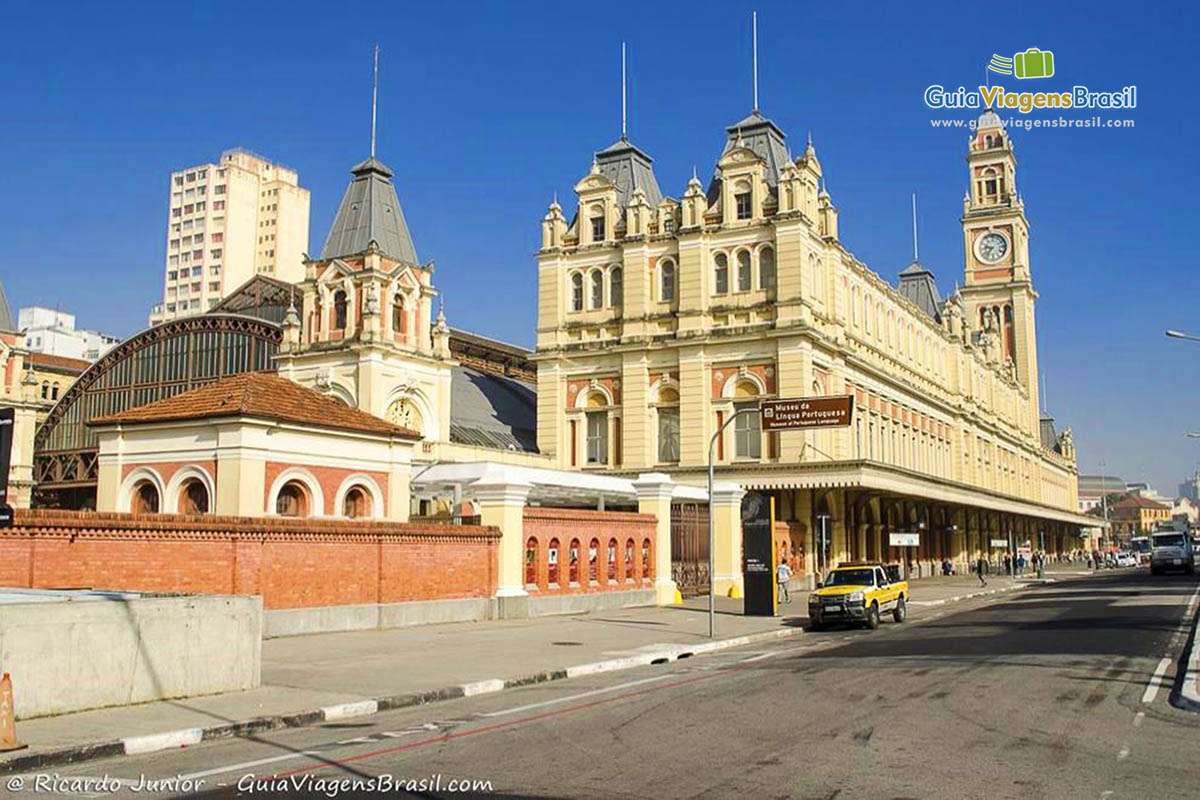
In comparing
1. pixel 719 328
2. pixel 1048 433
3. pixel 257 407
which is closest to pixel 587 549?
pixel 257 407

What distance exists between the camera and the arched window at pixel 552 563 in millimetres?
33500

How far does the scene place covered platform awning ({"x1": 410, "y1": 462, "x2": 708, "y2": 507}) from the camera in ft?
120

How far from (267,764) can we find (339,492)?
22171mm

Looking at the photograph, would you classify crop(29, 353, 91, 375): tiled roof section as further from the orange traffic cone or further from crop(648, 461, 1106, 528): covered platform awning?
the orange traffic cone

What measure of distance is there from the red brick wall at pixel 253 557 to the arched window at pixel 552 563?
2813 millimetres

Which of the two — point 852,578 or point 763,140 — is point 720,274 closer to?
point 763,140

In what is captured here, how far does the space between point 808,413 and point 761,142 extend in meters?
23.0

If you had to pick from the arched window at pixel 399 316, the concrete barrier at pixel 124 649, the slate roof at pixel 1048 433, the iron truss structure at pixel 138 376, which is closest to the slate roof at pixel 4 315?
the iron truss structure at pixel 138 376

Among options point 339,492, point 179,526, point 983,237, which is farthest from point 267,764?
point 983,237

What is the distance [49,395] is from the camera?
8262 centimetres

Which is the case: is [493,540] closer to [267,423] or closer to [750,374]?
[267,423]

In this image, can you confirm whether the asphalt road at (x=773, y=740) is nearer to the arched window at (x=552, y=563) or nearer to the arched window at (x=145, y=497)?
the arched window at (x=552, y=563)


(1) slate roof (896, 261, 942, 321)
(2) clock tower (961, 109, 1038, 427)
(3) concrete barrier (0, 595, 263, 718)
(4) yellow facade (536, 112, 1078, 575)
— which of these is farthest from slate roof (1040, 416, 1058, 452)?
(3) concrete barrier (0, 595, 263, 718)

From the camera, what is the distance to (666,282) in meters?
55.7
